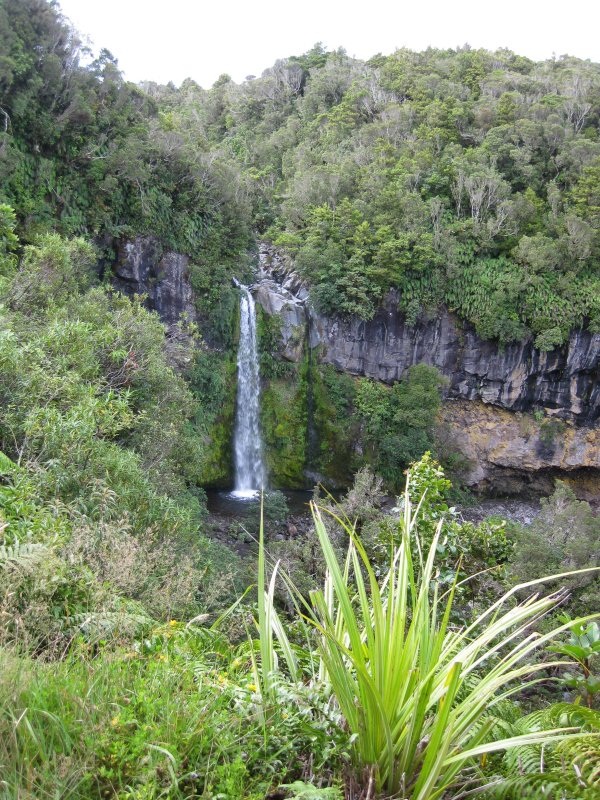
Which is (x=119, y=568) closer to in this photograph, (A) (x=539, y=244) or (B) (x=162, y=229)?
(B) (x=162, y=229)

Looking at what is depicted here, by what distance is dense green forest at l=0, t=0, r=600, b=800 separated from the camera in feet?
4.60

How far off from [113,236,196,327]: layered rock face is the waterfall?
1707 mm

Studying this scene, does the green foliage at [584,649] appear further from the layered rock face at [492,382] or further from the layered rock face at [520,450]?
the layered rock face at [520,450]

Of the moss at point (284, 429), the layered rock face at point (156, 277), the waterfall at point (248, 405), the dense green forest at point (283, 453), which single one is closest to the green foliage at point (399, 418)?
the dense green forest at point (283, 453)

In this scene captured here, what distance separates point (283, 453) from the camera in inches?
674

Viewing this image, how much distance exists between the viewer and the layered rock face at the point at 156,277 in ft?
50.5

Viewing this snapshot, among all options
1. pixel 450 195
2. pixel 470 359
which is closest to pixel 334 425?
pixel 470 359

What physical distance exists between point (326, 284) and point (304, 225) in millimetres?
3704

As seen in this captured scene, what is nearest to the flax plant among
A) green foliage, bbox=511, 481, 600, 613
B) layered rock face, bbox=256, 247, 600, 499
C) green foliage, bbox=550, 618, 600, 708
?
green foliage, bbox=550, 618, 600, 708

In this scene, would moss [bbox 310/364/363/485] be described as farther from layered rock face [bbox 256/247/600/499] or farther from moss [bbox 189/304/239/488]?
moss [bbox 189/304/239/488]

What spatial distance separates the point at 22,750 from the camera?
1.30 meters

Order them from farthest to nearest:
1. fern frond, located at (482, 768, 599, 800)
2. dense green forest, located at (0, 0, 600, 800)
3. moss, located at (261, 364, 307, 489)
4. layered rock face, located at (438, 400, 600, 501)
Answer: layered rock face, located at (438, 400, 600, 501) < moss, located at (261, 364, 307, 489) < dense green forest, located at (0, 0, 600, 800) < fern frond, located at (482, 768, 599, 800)

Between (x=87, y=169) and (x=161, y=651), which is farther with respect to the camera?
(x=87, y=169)

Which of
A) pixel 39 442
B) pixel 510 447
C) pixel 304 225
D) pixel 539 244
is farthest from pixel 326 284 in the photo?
pixel 39 442
